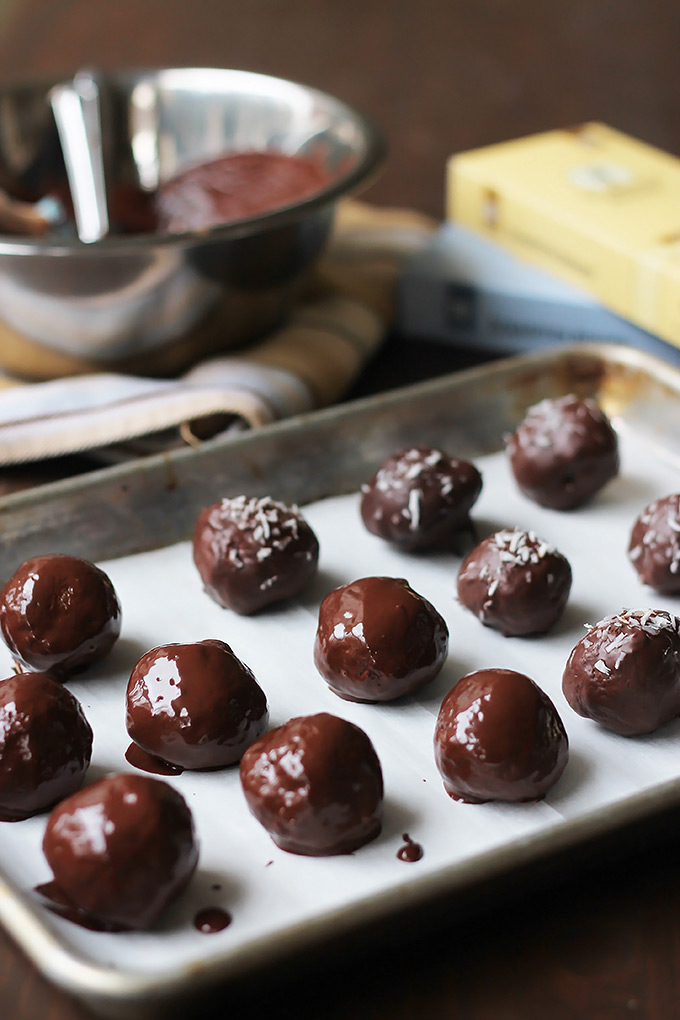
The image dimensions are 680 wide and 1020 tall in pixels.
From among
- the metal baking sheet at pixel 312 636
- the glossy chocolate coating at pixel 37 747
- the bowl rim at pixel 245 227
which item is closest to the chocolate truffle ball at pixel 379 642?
the metal baking sheet at pixel 312 636

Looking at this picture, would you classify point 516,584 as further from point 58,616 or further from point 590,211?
point 590,211

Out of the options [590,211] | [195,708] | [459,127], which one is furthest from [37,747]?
[459,127]

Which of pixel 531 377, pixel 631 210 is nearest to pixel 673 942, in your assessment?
pixel 531 377

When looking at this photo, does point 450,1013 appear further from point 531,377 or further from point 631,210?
point 631,210

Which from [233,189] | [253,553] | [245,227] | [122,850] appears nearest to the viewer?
[122,850]

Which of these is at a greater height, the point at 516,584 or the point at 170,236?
the point at 170,236

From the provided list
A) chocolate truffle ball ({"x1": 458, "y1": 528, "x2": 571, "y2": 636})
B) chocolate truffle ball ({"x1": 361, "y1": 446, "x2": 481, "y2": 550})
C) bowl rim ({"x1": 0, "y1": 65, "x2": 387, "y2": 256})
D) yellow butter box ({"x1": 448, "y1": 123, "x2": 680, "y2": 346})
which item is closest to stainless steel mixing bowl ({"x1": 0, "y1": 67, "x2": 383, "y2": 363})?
bowl rim ({"x1": 0, "y1": 65, "x2": 387, "y2": 256})

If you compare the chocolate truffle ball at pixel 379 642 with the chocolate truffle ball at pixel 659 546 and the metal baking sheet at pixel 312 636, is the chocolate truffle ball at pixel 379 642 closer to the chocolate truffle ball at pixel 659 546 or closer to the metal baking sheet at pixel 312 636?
the metal baking sheet at pixel 312 636

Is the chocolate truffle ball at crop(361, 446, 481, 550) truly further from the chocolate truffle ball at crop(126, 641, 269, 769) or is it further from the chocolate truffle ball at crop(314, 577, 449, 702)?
the chocolate truffle ball at crop(126, 641, 269, 769)
